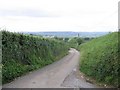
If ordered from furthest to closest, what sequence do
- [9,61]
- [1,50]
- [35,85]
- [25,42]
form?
1. [25,42]
2. [9,61]
3. [1,50]
4. [35,85]

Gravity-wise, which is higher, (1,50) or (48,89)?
(1,50)

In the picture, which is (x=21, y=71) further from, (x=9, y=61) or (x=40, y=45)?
(x=40, y=45)

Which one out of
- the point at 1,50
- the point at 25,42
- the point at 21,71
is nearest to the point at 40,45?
the point at 25,42

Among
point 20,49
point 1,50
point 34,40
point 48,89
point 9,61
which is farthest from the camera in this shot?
point 34,40

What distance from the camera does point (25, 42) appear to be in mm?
19219

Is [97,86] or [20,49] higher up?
[20,49]

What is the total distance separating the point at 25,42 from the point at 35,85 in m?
6.91

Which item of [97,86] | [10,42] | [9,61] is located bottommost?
[97,86]

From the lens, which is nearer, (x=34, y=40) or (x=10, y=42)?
(x=10, y=42)

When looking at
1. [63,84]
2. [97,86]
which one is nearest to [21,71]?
[63,84]

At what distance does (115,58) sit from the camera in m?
14.6

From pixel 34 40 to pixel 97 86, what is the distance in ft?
34.4

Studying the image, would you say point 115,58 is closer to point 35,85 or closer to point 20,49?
point 35,85

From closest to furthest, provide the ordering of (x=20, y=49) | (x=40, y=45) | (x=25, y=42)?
(x=20, y=49), (x=25, y=42), (x=40, y=45)
